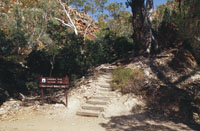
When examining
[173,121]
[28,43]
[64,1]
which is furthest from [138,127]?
[64,1]

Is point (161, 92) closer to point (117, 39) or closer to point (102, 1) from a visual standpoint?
point (117, 39)

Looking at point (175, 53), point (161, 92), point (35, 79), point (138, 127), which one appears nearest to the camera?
point (138, 127)

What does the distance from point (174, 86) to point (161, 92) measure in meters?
0.64

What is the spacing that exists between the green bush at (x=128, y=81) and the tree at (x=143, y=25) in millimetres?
2822

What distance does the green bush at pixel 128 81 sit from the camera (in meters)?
7.24

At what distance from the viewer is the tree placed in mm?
10594

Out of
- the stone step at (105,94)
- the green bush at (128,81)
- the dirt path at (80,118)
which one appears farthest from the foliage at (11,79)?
the green bush at (128,81)

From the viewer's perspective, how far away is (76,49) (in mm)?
9398

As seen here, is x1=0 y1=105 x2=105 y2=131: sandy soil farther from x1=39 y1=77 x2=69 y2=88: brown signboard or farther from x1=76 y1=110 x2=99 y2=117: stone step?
x1=39 y1=77 x2=69 y2=88: brown signboard

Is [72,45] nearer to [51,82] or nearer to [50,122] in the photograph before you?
[51,82]

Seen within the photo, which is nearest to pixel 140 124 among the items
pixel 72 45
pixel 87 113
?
pixel 87 113

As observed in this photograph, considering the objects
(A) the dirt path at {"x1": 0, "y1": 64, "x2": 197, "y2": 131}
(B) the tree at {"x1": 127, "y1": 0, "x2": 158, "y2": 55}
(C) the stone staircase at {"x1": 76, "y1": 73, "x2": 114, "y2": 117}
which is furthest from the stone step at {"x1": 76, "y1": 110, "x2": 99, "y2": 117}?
(B) the tree at {"x1": 127, "y1": 0, "x2": 158, "y2": 55}

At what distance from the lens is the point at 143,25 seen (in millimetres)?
10570

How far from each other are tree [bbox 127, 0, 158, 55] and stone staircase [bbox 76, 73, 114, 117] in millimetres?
3558
